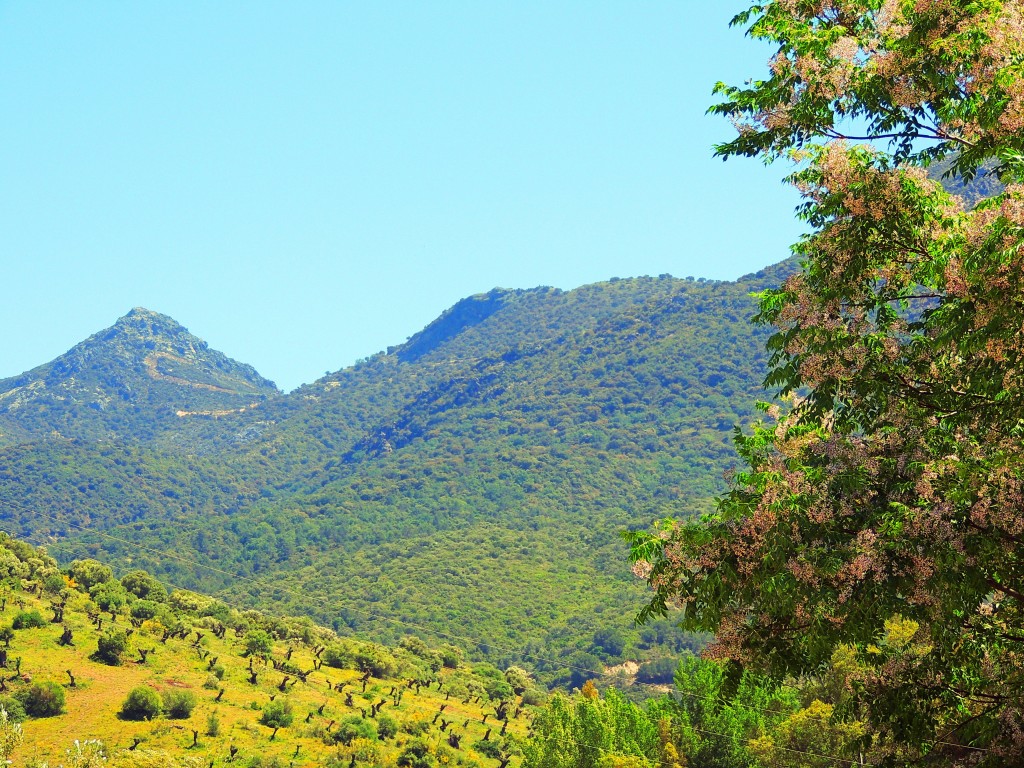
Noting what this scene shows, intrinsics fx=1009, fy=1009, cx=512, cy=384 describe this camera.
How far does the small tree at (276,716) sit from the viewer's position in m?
53.9

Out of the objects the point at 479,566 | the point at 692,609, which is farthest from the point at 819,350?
the point at 479,566

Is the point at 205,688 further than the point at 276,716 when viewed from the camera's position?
Yes

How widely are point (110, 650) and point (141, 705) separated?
25.0ft

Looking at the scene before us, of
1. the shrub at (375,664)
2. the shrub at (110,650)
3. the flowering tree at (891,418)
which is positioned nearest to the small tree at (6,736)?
the flowering tree at (891,418)

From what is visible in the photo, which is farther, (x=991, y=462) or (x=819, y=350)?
(x=819, y=350)

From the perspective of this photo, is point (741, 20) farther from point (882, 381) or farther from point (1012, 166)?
point (882, 381)

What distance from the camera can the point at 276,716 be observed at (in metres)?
54.4

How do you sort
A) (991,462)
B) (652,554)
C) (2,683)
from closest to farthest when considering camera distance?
1. (991,462)
2. (652,554)
3. (2,683)

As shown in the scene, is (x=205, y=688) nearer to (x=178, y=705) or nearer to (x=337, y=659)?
(x=178, y=705)

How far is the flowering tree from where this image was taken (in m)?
9.60

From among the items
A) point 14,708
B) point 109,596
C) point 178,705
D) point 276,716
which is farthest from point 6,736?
point 109,596

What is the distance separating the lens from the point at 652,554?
10.8 metres

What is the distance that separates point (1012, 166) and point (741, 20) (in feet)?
12.7

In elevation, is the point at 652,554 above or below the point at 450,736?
above
